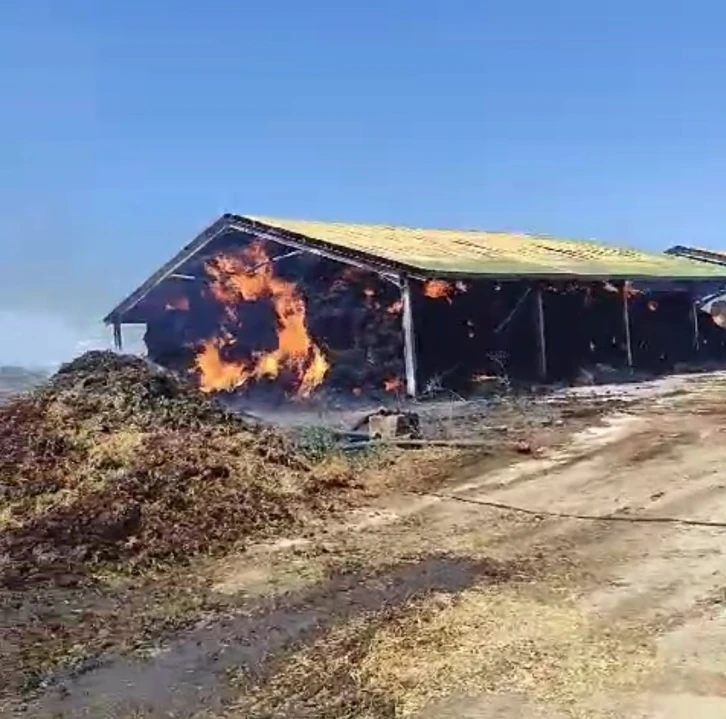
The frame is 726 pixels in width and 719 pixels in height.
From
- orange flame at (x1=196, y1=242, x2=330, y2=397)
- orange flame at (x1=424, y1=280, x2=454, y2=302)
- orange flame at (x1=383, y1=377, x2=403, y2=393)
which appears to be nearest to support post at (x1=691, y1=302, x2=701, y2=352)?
orange flame at (x1=424, y1=280, x2=454, y2=302)

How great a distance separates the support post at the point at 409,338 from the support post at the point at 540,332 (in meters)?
3.99

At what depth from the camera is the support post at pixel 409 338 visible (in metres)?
18.6

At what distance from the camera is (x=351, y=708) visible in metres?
4.90

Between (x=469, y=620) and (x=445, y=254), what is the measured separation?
52.6ft

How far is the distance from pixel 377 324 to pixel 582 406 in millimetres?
5359

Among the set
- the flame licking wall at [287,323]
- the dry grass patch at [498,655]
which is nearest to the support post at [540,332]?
the flame licking wall at [287,323]

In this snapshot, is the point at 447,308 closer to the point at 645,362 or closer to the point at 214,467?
the point at 645,362

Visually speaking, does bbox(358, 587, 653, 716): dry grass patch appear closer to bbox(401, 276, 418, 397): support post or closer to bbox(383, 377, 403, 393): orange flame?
bbox(401, 276, 418, 397): support post

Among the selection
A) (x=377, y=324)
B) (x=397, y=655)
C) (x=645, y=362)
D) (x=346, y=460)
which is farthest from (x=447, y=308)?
(x=397, y=655)

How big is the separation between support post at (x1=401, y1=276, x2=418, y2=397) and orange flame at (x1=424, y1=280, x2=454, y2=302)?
861mm

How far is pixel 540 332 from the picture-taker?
21422mm

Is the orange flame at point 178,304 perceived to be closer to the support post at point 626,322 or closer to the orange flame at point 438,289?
the orange flame at point 438,289

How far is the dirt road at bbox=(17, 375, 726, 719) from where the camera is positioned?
5074 mm

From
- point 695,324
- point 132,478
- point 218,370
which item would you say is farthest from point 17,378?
point 695,324
